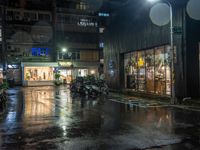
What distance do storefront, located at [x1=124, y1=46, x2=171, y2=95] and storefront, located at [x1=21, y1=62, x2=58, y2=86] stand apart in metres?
27.9

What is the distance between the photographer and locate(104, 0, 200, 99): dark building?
20.5m

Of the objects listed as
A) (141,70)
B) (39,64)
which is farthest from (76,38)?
(141,70)

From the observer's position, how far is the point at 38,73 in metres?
55.8

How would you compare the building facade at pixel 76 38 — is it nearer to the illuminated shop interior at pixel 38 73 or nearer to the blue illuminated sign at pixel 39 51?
the blue illuminated sign at pixel 39 51

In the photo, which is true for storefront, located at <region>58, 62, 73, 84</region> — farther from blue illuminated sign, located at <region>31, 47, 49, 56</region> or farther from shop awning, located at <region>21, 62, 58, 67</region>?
blue illuminated sign, located at <region>31, 47, 49, 56</region>

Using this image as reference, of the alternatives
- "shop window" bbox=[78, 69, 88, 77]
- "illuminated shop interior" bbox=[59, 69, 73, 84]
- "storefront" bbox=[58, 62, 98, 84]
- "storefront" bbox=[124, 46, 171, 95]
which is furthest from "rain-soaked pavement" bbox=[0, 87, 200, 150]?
"shop window" bbox=[78, 69, 88, 77]

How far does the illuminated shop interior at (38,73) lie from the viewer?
5478cm

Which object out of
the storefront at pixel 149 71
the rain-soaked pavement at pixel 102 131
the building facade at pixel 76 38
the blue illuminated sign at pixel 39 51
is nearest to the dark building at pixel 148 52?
the storefront at pixel 149 71

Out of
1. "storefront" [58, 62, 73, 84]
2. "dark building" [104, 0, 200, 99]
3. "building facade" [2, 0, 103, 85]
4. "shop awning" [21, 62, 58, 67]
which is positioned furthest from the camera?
"storefront" [58, 62, 73, 84]

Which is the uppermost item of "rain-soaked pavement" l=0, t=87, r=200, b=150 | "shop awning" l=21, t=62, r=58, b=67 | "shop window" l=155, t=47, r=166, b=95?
"shop awning" l=21, t=62, r=58, b=67

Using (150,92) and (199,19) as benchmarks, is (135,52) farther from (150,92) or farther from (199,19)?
(199,19)

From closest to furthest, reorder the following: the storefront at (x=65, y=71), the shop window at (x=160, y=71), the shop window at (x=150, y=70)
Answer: the shop window at (x=160, y=71), the shop window at (x=150, y=70), the storefront at (x=65, y=71)

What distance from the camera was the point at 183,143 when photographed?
9055 millimetres

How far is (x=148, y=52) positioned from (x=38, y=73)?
33.4 meters
